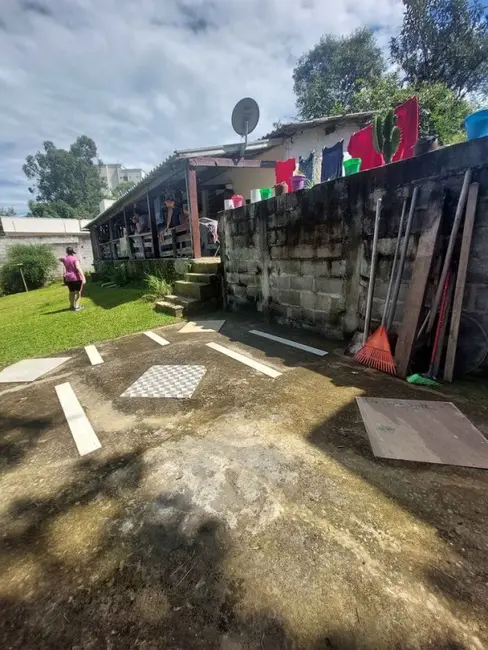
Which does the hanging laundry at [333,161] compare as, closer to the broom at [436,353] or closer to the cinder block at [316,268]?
the cinder block at [316,268]

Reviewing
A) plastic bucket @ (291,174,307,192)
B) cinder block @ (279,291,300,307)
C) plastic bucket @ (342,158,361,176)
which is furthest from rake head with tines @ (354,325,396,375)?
plastic bucket @ (291,174,307,192)

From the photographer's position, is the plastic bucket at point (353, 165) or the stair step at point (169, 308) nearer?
the plastic bucket at point (353, 165)

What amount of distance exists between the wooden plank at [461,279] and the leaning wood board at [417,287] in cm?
24

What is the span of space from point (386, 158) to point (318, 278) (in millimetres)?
1652

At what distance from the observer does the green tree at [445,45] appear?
42.5 ft

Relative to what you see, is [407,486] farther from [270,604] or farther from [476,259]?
[476,259]

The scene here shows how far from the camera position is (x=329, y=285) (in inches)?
161

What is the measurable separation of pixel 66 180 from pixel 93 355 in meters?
48.2

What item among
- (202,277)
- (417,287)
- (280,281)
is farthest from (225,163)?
(417,287)

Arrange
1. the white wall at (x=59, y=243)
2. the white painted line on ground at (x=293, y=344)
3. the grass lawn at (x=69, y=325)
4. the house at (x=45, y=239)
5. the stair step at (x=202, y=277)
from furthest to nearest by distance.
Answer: the house at (x=45, y=239) < the white wall at (x=59, y=243) < the stair step at (x=202, y=277) < the grass lawn at (x=69, y=325) < the white painted line on ground at (x=293, y=344)

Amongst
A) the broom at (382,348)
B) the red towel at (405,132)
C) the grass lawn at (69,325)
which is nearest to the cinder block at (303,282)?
the broom at (382,348)

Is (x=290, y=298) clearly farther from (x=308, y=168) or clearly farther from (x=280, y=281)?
(x=308, y=168)

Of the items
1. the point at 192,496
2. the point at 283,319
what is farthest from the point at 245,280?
the point at 192,496

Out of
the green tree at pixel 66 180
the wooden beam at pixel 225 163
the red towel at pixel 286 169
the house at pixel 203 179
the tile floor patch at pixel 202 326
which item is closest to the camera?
the tile floor patch at pixel 202 326
